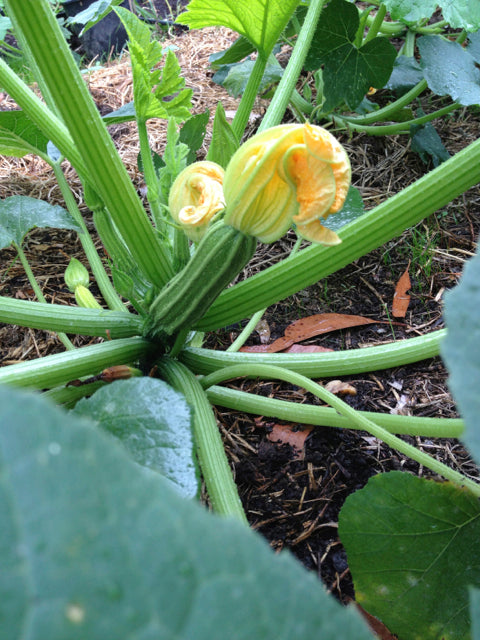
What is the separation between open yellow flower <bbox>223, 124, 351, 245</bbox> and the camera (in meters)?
0.89

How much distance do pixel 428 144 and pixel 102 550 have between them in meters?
1.96

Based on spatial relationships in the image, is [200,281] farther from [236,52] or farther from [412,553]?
[236,52]

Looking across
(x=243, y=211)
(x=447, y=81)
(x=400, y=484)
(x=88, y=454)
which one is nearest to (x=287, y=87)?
(x=447, y=81)

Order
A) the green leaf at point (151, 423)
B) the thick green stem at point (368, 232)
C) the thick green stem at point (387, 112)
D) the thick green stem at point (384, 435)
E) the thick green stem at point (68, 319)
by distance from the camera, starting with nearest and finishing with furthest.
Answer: the green leaf at point (151, 423) → the thick green stem at point (384, 435) → the thick green stem at point (368, 232) → the thick green stem at point (68, 319) → the thick green stem at point (387, 112)

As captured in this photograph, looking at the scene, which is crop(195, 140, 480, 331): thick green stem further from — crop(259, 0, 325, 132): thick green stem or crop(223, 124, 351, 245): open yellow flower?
crop(259, 0, 325, 132): thick green stem

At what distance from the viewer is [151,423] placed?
2.57 ft

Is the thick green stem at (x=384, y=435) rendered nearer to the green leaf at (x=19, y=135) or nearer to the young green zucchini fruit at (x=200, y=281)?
the young green zucchini fruit at (x=200, y=281)

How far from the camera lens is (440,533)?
3.25 feet

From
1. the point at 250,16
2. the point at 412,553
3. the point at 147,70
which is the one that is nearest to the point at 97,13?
the point at 250,16

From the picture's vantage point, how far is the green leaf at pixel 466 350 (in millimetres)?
391

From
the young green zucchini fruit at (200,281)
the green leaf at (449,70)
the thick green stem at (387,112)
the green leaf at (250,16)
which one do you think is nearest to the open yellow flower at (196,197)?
the young green zucchini fruit at (200,281)

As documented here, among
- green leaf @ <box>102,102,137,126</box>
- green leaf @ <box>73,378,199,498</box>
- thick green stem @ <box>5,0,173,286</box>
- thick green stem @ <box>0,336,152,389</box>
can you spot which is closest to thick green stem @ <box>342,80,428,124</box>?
green leaf @ <box>102,102,137,126</box>

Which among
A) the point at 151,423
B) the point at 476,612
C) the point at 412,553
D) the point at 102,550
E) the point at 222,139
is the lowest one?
the point at 412,553

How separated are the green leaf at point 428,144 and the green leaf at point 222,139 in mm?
950
